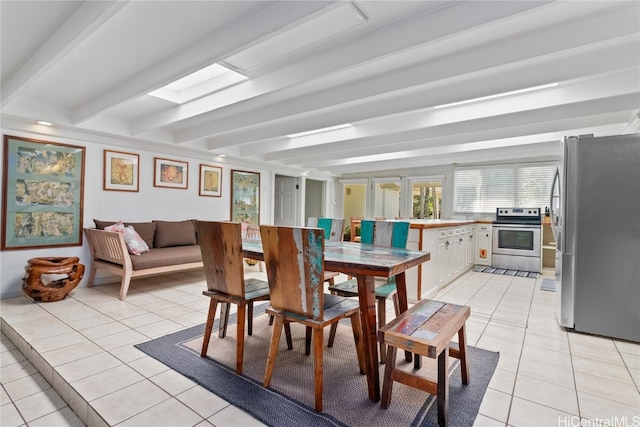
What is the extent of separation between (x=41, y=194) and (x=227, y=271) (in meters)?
3.24

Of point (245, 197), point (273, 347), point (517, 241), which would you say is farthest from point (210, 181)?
point (517, 241)

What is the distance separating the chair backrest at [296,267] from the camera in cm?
169

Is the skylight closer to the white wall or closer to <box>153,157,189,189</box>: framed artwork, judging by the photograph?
the white wall

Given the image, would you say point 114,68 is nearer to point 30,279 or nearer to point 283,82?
point 283,82

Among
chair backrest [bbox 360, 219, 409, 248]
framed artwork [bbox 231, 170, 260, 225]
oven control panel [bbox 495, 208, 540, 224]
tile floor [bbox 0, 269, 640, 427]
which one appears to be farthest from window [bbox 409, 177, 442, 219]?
chair backrest [bbox 360, 219, 409, 248]

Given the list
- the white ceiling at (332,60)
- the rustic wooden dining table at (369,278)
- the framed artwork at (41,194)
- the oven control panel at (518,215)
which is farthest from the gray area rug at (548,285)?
the framed artwork at (41,194)

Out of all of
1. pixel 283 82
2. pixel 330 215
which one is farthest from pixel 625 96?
pixel 330 215

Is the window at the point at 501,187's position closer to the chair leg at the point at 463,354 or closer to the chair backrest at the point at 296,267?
the chair leg at the point at 463,354

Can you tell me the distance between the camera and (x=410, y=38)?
191 centimetres

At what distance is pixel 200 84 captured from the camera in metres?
3.21

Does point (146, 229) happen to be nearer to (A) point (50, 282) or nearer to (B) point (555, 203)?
(A) point (50, 282)

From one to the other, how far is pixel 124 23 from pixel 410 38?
176cm

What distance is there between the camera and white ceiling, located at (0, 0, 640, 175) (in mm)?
1810

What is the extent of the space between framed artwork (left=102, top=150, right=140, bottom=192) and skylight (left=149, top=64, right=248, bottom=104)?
175 centimetres
